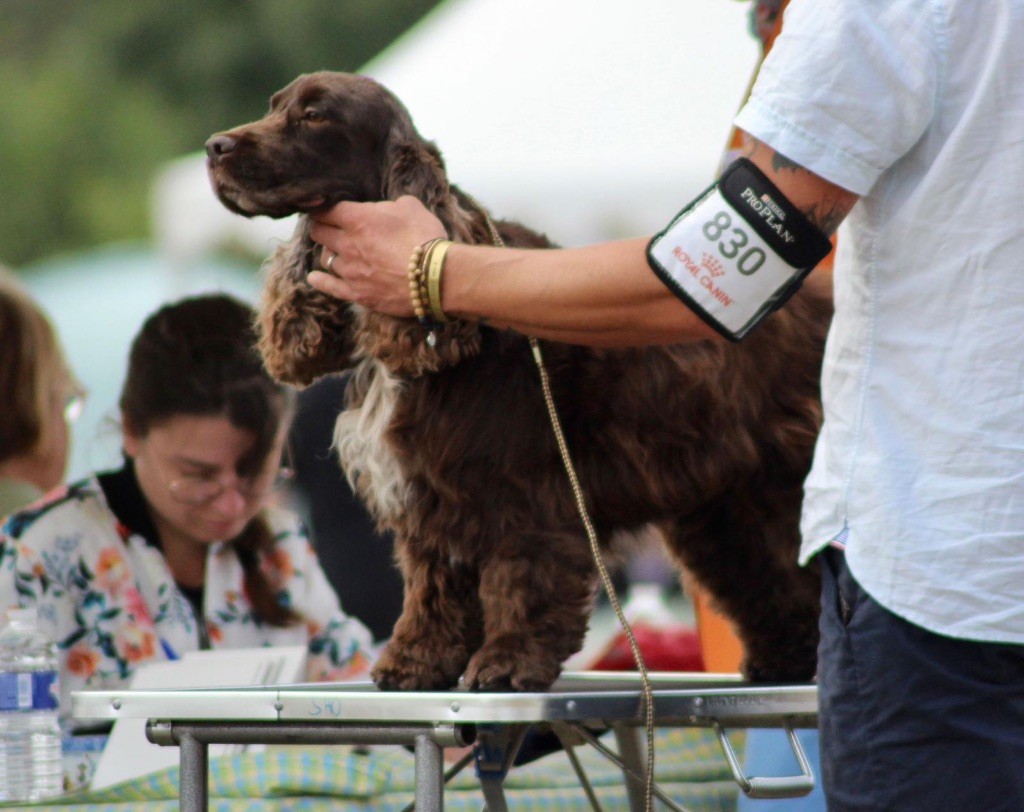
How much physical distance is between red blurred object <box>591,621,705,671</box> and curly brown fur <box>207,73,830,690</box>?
7.02 ft

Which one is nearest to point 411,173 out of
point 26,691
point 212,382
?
point 26,691

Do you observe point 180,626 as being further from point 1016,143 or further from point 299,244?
point 1016,143

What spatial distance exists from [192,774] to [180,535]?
1.69m

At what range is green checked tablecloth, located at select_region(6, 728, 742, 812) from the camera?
2684 millimetres

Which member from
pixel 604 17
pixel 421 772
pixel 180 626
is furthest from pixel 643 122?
pixel 421 772

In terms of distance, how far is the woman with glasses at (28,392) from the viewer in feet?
13.5

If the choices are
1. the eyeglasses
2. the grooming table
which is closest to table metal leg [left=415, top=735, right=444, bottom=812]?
the grooming table

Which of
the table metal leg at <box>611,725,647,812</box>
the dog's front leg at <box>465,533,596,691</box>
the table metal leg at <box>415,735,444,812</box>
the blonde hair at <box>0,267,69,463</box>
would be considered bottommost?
the table metal leg at <box>611,725,647,812</box>

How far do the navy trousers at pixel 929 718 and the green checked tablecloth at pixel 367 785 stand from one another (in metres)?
1.45

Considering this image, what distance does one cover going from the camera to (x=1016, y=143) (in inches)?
53.7

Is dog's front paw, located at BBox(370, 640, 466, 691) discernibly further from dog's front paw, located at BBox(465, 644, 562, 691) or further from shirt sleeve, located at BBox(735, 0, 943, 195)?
shirt sleeve, located at BBox(735, 0, 943, 195)

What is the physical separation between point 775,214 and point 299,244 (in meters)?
0.76

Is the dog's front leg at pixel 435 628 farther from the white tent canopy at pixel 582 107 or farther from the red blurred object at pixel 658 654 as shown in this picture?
the white tent canopy at pixel 582 107

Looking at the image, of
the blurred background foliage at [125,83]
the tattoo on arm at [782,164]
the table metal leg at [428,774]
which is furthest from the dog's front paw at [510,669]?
the blurred background foliage at [125,83]
